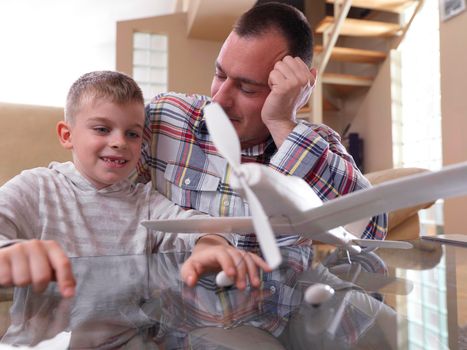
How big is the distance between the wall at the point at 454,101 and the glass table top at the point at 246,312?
81.1 inches

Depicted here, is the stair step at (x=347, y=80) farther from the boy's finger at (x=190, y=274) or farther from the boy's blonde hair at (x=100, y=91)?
the boy's finger at (x=190, y=274)

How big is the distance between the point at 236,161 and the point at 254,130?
2.46ft

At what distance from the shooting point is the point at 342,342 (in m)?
0.31

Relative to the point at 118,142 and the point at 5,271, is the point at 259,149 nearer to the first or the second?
the point at 118,142

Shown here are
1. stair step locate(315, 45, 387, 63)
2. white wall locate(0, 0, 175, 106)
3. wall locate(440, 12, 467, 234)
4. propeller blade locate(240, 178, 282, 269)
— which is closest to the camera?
propeller blade locate(240, 178, 282, 269)

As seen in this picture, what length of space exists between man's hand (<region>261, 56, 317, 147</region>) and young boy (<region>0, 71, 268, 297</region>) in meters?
0.28

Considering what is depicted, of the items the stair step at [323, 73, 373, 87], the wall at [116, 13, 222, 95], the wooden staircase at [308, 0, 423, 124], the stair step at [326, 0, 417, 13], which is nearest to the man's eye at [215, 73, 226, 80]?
the wooden staircase at [308, 0, 423, 124]

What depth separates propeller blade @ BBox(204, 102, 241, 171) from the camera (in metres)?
0.37

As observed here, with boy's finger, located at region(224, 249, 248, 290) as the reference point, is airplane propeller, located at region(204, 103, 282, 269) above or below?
above

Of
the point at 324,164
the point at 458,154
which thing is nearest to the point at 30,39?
the point at 458,154

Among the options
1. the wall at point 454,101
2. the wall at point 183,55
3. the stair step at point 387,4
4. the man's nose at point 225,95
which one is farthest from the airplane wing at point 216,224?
the wall at point 183,55

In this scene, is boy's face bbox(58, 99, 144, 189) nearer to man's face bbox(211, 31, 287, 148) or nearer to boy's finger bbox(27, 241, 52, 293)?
man's face bbox(211, 31, 287, 148)

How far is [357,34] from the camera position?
3.78 m

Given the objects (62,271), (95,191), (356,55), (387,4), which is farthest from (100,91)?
(356,55)
